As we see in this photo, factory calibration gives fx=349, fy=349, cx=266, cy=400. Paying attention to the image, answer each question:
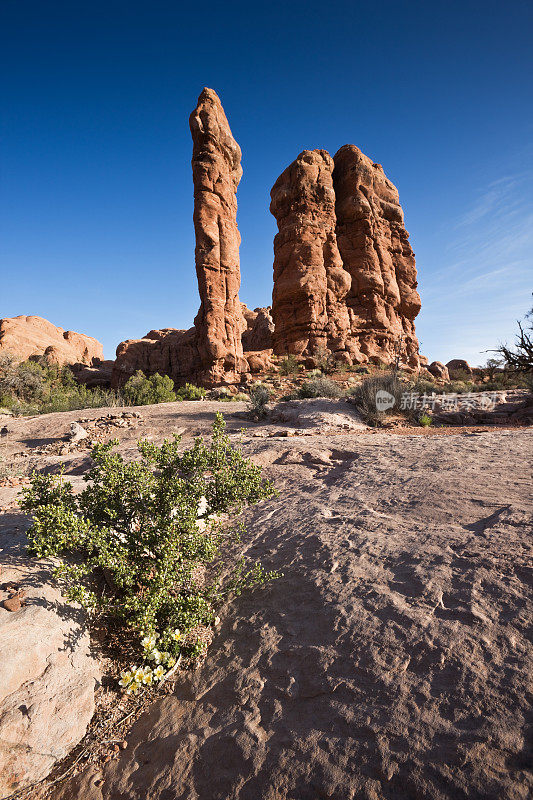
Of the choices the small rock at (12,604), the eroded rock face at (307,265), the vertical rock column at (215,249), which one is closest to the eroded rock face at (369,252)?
the eroded rock face at (307,265)

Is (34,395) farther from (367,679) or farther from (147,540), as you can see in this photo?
(367,679)

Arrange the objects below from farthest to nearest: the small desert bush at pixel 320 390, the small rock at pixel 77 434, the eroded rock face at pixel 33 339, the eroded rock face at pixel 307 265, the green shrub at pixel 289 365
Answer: the eroded rock face at pixel 33 339, the eroded rock face at pixel 307 265, the green shrub at pixel 289 365, the small desert bush at pixel 320 390, the small rock at pixel 77 434

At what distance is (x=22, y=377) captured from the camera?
1612 centimetres

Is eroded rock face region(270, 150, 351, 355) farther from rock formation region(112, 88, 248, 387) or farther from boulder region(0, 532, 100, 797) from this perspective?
boulder region(0, 532, 100, 797)

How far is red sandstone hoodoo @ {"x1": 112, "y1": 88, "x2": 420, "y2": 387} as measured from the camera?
71.2 ft

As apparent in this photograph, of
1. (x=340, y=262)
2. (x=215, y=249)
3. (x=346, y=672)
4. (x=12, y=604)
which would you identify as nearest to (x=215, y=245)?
(x=215, y=249)

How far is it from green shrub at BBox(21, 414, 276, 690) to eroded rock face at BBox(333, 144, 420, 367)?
24607mm

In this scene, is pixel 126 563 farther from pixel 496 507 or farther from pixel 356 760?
pixel 496 507

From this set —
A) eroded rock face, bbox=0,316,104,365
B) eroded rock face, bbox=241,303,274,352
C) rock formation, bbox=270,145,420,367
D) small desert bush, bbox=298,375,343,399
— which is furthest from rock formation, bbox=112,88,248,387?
eroded rock face, bbox=0,316,104,365

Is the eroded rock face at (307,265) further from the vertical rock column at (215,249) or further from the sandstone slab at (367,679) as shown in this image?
the sandstone slab at (367,679)

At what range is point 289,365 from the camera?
21438mm

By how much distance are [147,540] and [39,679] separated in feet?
2.58

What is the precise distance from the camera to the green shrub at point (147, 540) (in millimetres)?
1981

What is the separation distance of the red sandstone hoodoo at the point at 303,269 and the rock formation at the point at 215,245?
6 centimetres
